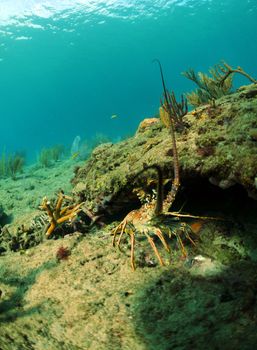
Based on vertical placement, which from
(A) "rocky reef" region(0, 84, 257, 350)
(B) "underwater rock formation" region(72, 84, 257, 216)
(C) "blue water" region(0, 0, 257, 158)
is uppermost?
(C) "blue water" region(0, 0, 257, 158)

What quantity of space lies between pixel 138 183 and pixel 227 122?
181cm

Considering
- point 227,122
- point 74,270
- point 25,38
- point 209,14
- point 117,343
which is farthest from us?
point 209,14

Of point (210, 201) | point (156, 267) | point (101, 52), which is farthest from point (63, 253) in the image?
point (101, 52)

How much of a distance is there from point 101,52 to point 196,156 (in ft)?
229

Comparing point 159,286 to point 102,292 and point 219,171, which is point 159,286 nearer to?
point 102,292

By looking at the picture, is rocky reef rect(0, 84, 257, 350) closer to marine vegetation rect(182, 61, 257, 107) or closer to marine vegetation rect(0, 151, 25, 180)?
marine vegetation rect(182, 61, 257, 107)

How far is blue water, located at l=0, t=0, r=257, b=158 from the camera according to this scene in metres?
40.6

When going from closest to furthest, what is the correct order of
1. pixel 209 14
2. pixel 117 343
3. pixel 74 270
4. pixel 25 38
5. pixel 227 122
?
pixel 117 343 → pixel 74 270 → pixel 227 122 → pixel 25 38 → pixel 209 14

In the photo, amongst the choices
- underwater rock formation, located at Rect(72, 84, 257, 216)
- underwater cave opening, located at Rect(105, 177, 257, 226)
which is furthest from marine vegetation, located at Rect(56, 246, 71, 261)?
underwater cave opening, located at Rect(105, 177, 257, 226)

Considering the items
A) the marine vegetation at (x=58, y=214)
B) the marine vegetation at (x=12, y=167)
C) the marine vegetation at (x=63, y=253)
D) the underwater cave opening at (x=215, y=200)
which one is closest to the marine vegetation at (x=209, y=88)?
the underwater cave opening at (x=215, y=200)

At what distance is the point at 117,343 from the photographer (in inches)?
105

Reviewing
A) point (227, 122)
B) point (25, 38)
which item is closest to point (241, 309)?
point (227, 122)

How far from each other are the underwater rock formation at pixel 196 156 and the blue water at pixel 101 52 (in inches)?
494

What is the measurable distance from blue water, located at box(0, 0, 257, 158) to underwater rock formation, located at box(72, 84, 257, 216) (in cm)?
1254
